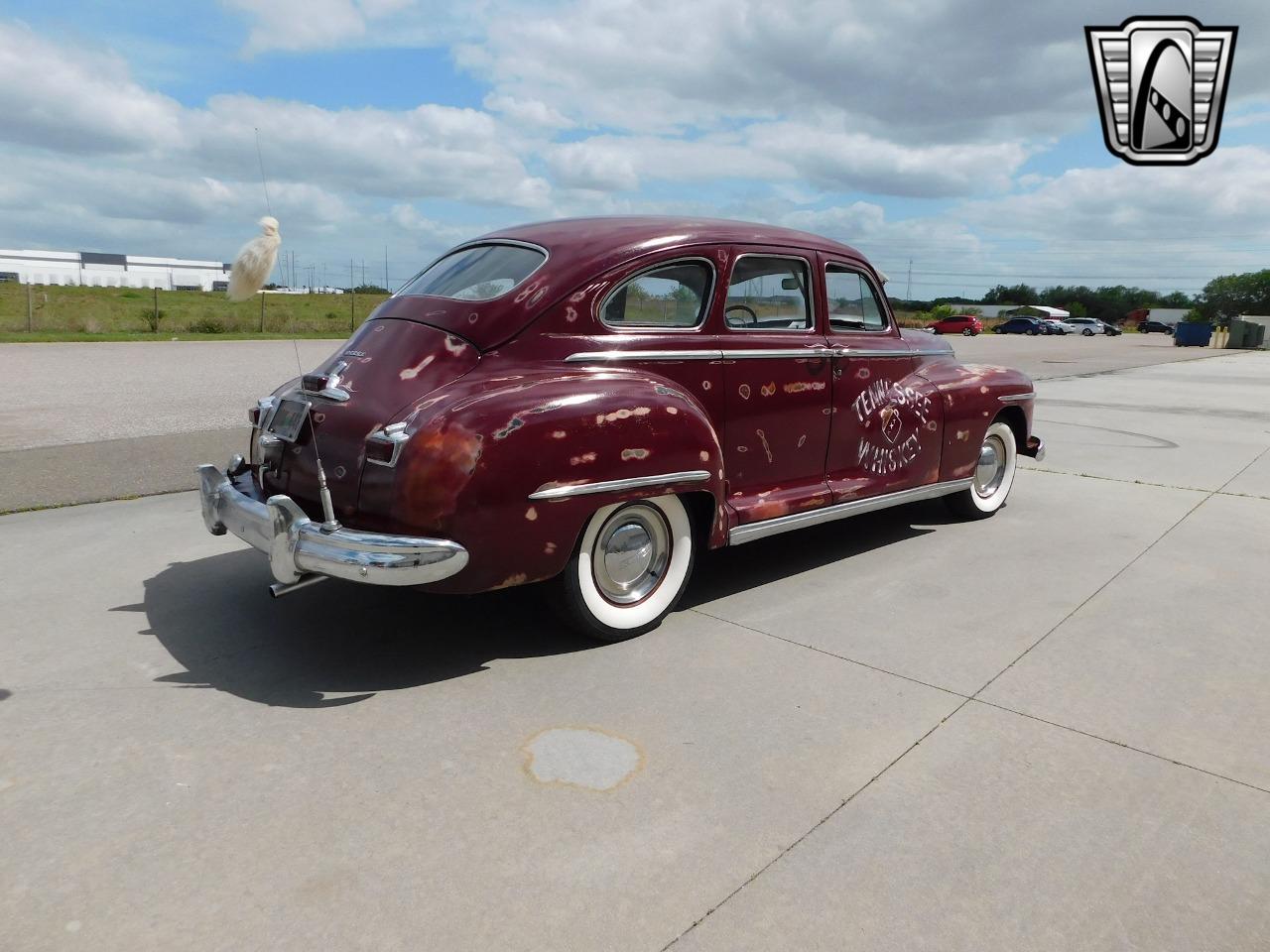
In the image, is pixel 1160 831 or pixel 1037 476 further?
pixel 1037 476

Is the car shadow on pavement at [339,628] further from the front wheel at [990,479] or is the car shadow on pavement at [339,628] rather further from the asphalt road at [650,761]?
the front wheel at [990,479]

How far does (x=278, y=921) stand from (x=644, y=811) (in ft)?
3.31

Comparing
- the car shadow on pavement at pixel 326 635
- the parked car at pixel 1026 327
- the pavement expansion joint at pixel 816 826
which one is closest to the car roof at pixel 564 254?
the car shadow on pavement at pixel 326 635

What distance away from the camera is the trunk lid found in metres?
3.56

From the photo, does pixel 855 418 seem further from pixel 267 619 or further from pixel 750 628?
pixel 267 619

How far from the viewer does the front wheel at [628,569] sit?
3810 millimetres

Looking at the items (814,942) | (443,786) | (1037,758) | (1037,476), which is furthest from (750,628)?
(1037,476)

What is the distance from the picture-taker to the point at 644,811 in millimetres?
2705

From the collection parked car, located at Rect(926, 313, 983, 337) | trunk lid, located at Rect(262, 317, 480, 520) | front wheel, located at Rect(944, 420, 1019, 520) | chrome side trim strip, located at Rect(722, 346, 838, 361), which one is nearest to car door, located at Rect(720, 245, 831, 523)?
chrome side trim strip, located at Rect(722, 346, 838, 361)

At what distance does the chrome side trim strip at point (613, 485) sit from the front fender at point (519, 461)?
14 millimetres

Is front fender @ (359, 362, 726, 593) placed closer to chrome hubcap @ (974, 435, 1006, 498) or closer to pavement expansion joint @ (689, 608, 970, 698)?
pavement expansion joint @ (689, 608, 970, 698)

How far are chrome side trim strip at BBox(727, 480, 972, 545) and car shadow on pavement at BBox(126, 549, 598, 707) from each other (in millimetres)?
939

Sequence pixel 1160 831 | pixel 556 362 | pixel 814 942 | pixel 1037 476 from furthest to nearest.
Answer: pixel 1037 476 < pixel 556 362 < pixel 1160 831 < pixel 814 942

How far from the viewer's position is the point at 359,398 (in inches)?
146
